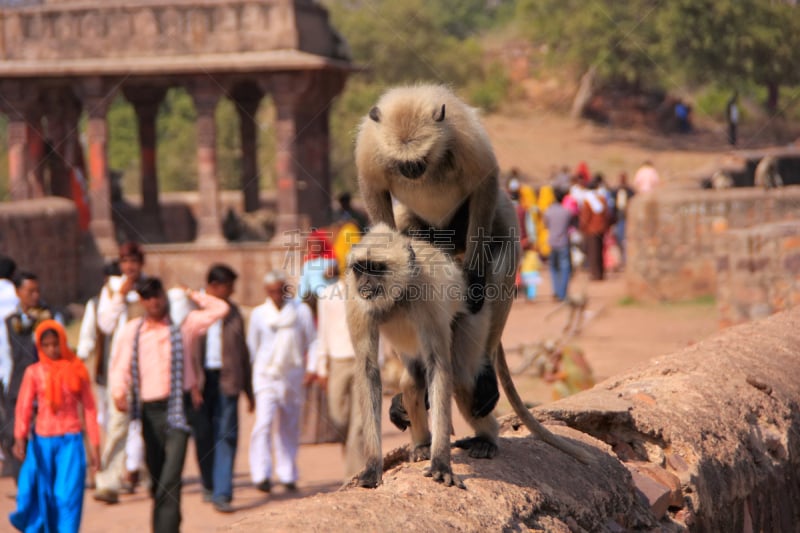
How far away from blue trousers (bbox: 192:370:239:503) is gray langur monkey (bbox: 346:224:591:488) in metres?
3.45

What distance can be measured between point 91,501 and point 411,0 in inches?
1293

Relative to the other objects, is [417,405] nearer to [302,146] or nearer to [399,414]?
[399,414]

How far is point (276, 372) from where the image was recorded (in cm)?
721

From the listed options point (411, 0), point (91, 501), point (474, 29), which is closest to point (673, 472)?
point (91, 501)

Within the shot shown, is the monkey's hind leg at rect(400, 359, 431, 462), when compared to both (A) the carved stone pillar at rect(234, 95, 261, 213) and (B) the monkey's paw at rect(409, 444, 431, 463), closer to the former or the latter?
(B) the monkey's paw at rect(409, 444, 431, 463)

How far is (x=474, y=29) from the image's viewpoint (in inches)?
2098

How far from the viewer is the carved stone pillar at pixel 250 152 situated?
1798cm

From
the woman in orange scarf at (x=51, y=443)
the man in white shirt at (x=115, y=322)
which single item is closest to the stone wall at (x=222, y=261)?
the man in white shirt at (x=115, y=322)

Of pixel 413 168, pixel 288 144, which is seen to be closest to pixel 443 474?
pixel 413 168

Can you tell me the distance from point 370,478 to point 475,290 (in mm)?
735

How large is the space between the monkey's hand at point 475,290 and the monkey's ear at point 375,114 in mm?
591

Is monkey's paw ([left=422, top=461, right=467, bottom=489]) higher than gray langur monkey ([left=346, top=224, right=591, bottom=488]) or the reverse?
the reverse

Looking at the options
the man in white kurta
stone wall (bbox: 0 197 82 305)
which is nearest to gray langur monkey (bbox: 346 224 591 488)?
the man in white kurta

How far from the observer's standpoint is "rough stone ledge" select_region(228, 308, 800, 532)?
276 centimetres
